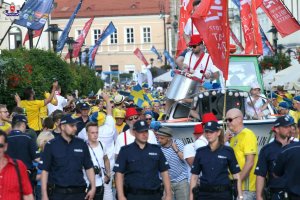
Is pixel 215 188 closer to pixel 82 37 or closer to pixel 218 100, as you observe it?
pixel 218 100

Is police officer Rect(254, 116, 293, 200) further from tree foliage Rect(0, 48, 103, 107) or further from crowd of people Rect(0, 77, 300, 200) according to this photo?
tree foliage Rect(0, 48, 103, 107)

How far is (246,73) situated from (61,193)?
8147 millimetres

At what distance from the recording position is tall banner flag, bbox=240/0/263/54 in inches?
987

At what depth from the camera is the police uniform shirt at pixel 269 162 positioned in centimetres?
1254

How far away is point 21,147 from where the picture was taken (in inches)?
584

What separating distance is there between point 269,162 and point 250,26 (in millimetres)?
13081

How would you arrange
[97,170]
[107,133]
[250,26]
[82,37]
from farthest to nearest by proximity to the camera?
[82,37]
[250,26]
[107,133]
[97,170]

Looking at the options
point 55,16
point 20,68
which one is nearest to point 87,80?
point 20,68

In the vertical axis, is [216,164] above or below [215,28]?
below

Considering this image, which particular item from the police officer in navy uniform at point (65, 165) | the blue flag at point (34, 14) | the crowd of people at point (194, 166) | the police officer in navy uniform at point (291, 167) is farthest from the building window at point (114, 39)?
the police officer in navy uniform at point (291, 167)

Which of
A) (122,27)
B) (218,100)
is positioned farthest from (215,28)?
(122,27)

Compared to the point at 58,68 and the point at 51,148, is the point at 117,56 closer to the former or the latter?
the point at 58,68

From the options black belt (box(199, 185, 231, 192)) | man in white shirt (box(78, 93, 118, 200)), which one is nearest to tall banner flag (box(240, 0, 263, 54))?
man in white shirt (box(78, 93, 118, 200))

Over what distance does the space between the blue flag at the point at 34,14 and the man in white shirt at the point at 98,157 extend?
1682 cm
